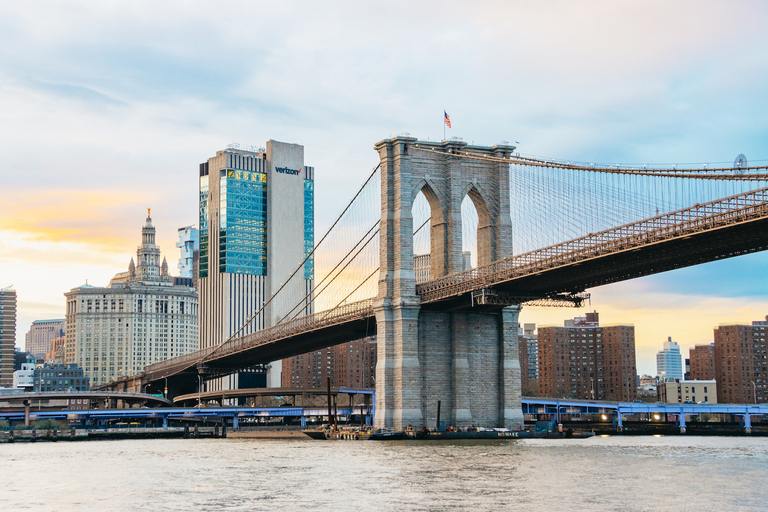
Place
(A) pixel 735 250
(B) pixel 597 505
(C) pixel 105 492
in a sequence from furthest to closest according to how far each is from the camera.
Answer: (A) pixel 735 250 < (C) pixel 105 492 < (B) pixel 597 505

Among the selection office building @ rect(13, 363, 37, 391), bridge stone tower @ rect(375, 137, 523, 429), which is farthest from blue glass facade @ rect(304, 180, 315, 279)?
bridge stone tower @ rect(375, 137, 523, 429)

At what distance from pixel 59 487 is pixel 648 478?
80.7 feet

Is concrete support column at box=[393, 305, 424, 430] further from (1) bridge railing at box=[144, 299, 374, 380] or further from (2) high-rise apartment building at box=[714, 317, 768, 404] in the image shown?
(2) high-rise apartment building at box=[714, 317, 768, 404]

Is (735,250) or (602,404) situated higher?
(735,250)

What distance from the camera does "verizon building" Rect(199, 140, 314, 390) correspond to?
578 ft

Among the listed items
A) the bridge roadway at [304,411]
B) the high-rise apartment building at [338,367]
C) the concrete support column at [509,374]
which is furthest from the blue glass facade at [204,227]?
the concrete support column at [509,374]

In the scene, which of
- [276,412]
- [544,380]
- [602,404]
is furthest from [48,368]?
[602,404]

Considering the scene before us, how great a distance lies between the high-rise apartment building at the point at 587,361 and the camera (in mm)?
162750

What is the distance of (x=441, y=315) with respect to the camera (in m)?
74.8

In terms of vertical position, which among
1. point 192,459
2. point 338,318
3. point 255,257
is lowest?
point 192,459

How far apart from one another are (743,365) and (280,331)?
3386 inches

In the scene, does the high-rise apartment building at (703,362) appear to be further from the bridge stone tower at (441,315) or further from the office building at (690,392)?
the bridge stone tower at (441,315)

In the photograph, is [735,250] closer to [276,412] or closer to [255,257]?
[276,412]

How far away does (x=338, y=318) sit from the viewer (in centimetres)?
8219
